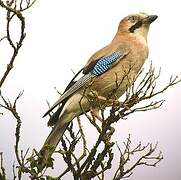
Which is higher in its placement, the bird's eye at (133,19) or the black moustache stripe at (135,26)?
the bird's eye at (133,19)

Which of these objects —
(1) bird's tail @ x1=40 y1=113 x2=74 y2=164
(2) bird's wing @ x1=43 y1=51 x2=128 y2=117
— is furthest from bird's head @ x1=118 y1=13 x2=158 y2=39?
(1) bird's tail @ x1=40 y1=113 x2=74 y2=164

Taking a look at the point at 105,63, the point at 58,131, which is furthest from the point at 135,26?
the point at 58,131

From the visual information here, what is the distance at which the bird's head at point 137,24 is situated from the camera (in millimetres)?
4109

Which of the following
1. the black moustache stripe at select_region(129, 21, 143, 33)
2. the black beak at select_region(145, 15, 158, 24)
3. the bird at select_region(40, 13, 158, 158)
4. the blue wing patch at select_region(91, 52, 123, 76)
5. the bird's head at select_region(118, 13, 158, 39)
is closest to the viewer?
the bird at select_region(40, 13, 158, 158)

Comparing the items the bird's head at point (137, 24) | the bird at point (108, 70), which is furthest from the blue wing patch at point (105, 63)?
the bird's head at point (137, 24)

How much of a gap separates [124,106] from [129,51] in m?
1.50

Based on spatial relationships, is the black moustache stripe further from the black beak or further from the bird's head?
the black beak

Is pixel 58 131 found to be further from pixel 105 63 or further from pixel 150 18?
pixel 150 18

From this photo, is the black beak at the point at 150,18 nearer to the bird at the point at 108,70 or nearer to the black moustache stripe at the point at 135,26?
the bird at the point at 108,70

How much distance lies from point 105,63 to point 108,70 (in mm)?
101

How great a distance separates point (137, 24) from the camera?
4246 mm

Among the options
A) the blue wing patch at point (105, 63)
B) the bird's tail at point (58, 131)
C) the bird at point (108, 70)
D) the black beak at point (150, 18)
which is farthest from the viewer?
the black beak at point (150, 18)

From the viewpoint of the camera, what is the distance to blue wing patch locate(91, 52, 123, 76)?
3840 millimetres

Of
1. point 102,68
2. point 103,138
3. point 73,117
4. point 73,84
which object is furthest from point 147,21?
point 103,138
